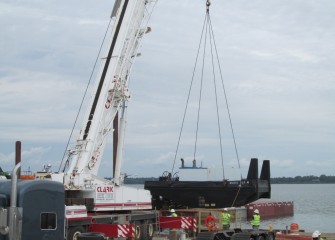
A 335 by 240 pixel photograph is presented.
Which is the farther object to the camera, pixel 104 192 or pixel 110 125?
pixel 110 125

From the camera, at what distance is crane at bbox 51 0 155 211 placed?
1794 cm

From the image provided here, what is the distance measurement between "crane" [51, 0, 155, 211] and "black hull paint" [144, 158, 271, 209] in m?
5.19

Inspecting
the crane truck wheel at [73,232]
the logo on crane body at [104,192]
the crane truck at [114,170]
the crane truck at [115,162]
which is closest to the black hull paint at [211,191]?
the crane truck at [114,170]

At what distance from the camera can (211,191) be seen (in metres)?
24.7

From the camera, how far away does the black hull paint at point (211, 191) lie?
78.3ft

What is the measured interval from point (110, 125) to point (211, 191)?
23.5ft

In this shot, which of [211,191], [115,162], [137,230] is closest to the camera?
[137,230]

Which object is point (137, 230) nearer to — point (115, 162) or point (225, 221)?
point (115, 162)

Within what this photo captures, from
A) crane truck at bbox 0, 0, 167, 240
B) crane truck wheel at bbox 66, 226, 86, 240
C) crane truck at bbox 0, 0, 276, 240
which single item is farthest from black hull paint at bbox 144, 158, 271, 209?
crane truck wheel at bbox 66, 226, 86, 240

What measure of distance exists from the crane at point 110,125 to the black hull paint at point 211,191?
5.19 m

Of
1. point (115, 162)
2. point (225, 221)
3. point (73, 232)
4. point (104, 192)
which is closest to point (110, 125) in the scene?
point (115, 162)

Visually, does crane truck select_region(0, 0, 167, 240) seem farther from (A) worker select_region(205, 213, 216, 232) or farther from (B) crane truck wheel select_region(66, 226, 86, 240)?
(A) worker select_region(205, 213, 216, 232)

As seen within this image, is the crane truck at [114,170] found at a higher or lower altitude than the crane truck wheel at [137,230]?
higher

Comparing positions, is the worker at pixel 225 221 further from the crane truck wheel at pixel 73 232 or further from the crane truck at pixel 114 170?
the crane truck wheel at pixel 73 232
